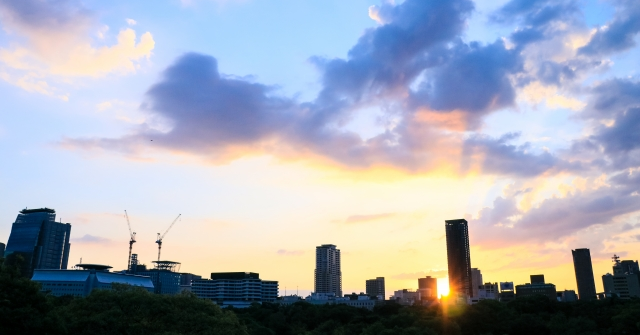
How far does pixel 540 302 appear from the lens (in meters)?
139

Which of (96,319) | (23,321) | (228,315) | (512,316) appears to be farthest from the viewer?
(512,316)

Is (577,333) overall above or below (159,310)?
below

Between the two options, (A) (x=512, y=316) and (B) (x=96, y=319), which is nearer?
(B) (x=96, y=319)

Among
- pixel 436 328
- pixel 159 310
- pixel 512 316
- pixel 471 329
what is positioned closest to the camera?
pixel 159 310

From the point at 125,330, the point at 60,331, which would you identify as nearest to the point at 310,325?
the point at 125,330

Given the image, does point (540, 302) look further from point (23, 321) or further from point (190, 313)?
point (23, 321)

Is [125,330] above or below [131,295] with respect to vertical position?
below

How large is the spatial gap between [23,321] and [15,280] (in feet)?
12.9

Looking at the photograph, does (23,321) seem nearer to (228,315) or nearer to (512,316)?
(228,315)

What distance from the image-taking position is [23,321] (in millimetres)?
36906

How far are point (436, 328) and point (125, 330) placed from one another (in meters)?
58.9

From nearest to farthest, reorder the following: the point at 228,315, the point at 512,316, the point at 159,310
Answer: the point at 159,310 → the point at 228,315 → the point at 512,316

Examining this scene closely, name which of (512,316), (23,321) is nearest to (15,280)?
(23,321)

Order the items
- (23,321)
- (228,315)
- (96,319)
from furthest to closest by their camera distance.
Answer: (228,315), (96,319), (23,321)
